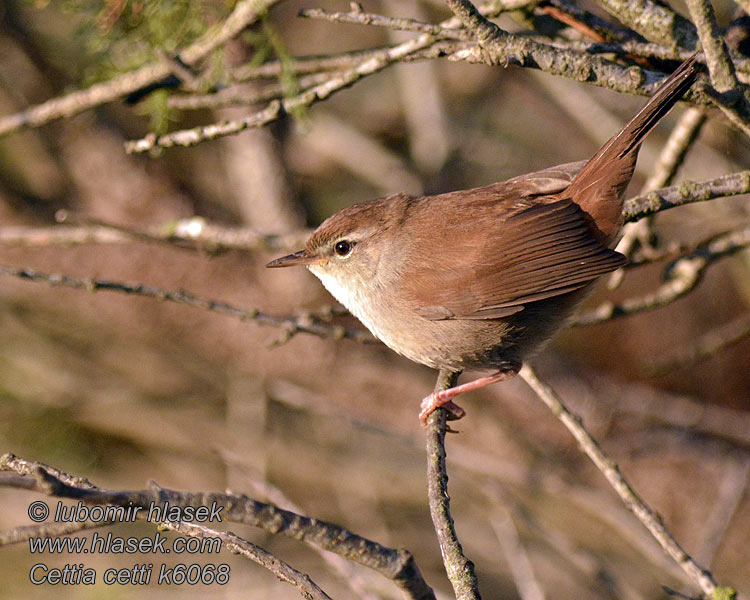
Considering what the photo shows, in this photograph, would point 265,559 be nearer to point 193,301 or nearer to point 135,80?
point 193,301

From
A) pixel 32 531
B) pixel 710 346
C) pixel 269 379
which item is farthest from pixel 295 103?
pixel 269 379

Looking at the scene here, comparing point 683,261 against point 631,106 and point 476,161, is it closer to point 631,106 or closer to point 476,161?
point 631,106

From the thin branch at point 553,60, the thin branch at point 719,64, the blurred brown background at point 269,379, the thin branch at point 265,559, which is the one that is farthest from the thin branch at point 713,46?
the blurred brown background at point 269,379

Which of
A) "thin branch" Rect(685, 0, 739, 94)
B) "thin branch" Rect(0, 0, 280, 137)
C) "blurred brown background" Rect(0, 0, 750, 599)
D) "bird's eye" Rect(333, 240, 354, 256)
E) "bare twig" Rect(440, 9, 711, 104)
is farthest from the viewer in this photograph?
"blurred brown background" Rect(0, 0, 750, 599)

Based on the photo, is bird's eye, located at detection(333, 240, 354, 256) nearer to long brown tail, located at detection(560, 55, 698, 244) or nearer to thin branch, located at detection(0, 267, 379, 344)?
thin branch, located at detection(0, 267, 379, 344)

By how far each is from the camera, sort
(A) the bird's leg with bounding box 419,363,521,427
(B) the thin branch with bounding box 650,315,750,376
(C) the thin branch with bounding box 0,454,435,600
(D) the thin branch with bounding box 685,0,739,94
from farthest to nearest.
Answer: (B) the thin branch with bounding box 650,315,750,376 → (A) the bird's leg with bounding box 419,363,521,427 → (D) the thin branch with bounding box 685,0,739,94 → (C) the thin branch with bounding box 0,454,435,600

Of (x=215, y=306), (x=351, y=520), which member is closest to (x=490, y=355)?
(x=215, y=306)

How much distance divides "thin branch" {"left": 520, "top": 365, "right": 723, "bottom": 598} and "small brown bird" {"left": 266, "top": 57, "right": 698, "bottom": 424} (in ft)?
0.85

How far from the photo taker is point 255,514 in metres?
1.75

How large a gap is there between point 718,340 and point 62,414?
4.93m

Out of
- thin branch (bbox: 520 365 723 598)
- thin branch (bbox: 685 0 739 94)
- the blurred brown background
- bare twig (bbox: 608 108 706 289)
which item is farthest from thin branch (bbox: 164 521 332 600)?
the blurred brown background

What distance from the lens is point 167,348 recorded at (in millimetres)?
6117

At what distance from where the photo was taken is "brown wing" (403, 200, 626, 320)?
3092mm

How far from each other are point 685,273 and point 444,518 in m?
1.77
